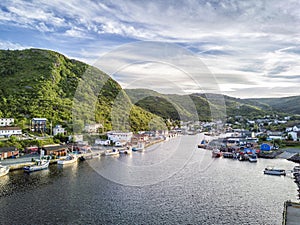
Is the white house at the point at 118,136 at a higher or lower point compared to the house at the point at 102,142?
higher

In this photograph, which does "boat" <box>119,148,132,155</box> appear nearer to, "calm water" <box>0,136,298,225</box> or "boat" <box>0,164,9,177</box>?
"calm water" <box>0,136,298,225</box>

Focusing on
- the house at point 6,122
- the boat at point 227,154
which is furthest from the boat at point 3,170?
the boat at point 227,154

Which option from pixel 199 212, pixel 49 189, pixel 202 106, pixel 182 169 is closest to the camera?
pixel 199 212

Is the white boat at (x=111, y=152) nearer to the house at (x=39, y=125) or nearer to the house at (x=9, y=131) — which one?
the house at (x=39, y=125)

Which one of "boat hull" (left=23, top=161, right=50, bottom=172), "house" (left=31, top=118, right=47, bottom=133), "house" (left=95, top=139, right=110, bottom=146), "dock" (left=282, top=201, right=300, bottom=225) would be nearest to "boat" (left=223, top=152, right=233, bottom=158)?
"house" (left=95, top=139, right=110, bottom=146)

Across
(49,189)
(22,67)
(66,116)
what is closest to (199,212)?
(49,189)

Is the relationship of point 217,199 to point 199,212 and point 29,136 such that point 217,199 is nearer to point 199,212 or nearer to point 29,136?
point 199,212

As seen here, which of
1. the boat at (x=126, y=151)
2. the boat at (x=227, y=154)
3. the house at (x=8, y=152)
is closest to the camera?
the house at (x=8, y=152)
